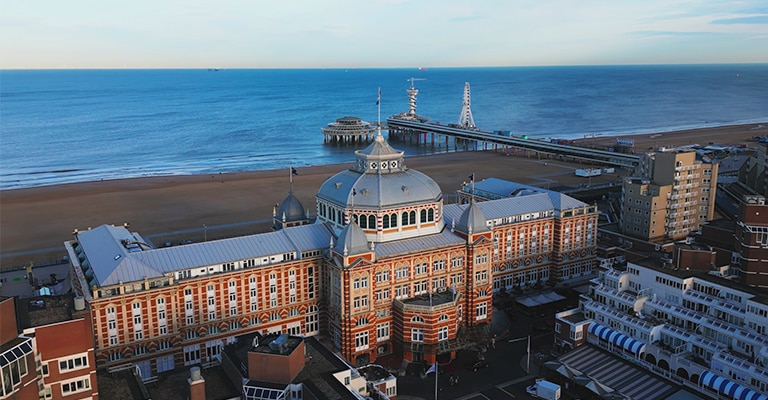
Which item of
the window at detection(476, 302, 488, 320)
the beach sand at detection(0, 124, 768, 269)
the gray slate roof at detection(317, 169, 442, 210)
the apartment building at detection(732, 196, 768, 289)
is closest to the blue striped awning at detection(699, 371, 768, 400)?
the apartment building at detection(732, 196, 768, 289)

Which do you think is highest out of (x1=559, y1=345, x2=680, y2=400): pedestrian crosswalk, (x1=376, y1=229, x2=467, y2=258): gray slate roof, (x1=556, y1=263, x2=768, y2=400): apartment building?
(x1=376, y1=229, x2=467, y2=258): gray slate roof

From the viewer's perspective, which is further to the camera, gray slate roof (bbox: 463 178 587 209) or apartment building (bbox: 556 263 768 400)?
gray slate roof (bbox: 463 178 587 209)

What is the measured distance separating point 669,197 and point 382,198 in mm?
52033

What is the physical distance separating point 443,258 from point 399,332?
368 inches

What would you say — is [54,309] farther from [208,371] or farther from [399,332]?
[399,332]

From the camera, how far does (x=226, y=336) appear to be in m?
61.5

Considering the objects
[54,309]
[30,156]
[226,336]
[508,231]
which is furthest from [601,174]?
[30,156]

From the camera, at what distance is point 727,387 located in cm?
5069

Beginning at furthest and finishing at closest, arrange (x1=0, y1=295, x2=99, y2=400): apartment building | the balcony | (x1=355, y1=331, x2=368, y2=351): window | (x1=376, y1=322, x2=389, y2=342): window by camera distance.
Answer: the balcony < (x1=376, y1=322, x2=389, y2=342): window < (x1=355, y1=331, x2=368, y2=351): window < (x1=0, y1=295, x2=99, y2=400): apartment building

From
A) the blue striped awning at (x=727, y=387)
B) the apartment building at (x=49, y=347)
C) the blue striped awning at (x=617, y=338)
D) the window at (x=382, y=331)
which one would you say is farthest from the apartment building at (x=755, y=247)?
the apartment building at (x=49, y=347)

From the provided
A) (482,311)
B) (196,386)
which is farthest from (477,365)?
(196,386)

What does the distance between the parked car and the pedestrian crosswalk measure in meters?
7.57

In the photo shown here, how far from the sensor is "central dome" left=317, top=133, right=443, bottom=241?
218 ft

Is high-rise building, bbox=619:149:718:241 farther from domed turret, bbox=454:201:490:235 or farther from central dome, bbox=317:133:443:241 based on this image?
central dome, bbox=317:133:443:241
